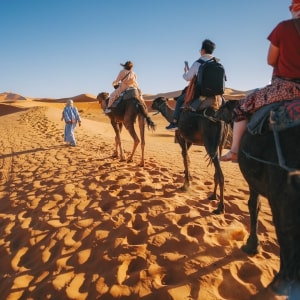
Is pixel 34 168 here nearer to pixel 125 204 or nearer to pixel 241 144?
pixel 125 204

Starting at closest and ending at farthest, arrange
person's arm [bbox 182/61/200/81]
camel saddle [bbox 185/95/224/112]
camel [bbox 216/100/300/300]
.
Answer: camel [bbox 216/100/300/300] < person's arm [bbox 182/61/200/81] < camel saddle [bbox 185/95/224/112]

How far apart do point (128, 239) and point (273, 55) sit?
2.99 meters

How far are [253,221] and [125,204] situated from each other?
231 centimetres

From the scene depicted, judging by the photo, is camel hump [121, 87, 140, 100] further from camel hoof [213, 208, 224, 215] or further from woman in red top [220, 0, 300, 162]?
woman in red top [220, 0, 300, 162]

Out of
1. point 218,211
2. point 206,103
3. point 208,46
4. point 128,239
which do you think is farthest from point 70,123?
point 128,239

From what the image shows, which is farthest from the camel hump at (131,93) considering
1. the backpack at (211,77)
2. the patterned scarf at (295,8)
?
the patterned scarf at (295,8)

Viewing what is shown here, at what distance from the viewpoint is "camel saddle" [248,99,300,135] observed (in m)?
2.44

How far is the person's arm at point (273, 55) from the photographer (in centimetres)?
285

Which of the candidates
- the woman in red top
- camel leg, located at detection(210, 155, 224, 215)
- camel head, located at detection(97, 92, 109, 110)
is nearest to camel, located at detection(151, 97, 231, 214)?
camel leg, located at detection(210, 155, 224, 215)

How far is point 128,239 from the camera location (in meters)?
4.25

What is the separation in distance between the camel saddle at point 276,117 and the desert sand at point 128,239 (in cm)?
172

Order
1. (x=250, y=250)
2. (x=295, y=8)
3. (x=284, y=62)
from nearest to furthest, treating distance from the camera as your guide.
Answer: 1. (x=295, y=8)
2. (x=284, y=62)
3. (x=250, y=250)

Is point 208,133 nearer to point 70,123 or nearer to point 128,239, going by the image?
point 128,239

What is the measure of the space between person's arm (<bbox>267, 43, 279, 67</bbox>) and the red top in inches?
1.4
